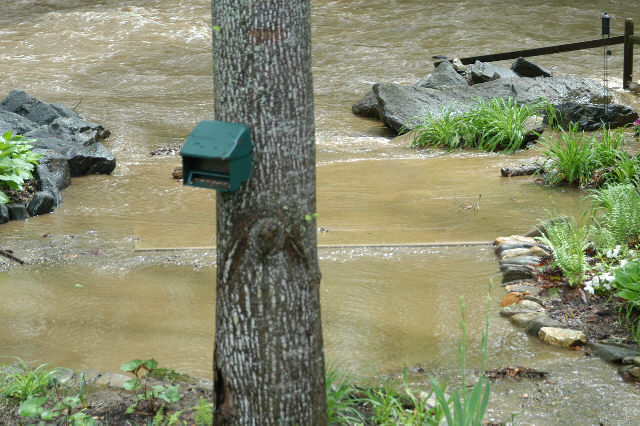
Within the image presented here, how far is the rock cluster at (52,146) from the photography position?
27.7ft

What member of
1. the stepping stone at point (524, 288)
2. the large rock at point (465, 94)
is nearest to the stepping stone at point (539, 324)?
the stepping stone at point (524, 288)

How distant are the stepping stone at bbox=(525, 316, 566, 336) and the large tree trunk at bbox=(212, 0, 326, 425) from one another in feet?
8.07

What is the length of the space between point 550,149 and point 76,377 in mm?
6465

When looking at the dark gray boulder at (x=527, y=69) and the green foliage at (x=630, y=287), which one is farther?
the dark gray boulder at (x=527, y=69)

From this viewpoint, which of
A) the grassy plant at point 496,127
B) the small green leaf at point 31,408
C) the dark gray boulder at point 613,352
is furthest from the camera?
the grassy plant at point 496,127

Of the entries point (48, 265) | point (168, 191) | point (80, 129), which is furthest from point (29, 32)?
point (48, 265)

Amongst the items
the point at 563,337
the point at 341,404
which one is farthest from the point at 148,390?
the point at 563,337

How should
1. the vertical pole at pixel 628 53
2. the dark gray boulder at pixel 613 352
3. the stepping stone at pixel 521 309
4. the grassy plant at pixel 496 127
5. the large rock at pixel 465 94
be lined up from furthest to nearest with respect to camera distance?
the vertical pole at pixel 628 53, the large rock at pixel 465 94, the grassy plant at pixel 496 127, the stepping stone at pixel 521 309, the dark gray boulder at pixel 613 352

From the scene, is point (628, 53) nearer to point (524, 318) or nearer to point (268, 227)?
point (524, 318)

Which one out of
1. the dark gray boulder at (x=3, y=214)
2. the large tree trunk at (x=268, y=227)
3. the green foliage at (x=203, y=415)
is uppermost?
the large tree trunk at (x=268, y=227)

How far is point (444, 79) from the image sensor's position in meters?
13.9

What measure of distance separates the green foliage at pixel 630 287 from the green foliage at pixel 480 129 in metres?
6.03

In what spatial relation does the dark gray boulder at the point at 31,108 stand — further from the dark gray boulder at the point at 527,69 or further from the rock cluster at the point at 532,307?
the dark gray boulder at the point at 527,69

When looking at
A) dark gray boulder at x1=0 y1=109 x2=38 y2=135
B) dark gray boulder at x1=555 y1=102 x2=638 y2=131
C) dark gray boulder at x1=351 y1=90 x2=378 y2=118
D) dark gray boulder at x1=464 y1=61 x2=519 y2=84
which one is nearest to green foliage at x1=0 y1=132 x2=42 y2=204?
dark gray boulder at x1=0 y1=109 x2=38 y2=135
